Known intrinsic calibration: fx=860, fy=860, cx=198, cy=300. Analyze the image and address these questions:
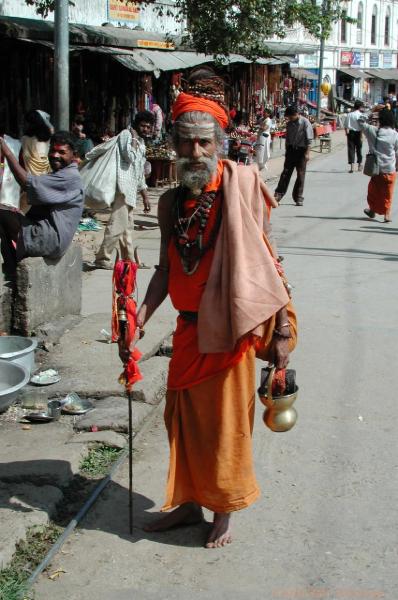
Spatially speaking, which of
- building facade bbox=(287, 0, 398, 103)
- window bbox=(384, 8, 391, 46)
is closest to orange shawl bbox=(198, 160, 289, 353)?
building facade bbox=(287, 0, 398, 103)

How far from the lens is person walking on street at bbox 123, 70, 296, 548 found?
11.3ft

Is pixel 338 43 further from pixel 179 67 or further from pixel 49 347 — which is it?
pixel 49 347

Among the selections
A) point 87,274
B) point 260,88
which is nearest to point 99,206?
point 87,274

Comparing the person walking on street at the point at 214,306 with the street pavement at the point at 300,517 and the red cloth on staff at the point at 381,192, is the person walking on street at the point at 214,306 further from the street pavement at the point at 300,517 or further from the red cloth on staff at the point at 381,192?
the red cloth on staff at the point at 381,192

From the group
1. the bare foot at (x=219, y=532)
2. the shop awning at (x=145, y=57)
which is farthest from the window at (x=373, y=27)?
the bare foot at (x=219, y=532)

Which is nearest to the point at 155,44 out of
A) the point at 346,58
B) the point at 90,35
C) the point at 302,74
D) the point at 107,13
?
the point at 107,13

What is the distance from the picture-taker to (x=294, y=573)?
11.7 ft

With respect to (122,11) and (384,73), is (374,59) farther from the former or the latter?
(122,11)

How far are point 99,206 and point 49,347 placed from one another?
10.3ft

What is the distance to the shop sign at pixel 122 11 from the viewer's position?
683 inches

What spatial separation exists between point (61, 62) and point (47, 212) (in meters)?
4.07

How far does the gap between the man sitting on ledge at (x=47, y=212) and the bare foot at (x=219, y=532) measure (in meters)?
3.29

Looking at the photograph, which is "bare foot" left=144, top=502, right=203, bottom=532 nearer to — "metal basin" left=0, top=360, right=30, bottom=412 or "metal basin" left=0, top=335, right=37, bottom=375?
"metal basin" left=0, top=360, right=30, bottom=412

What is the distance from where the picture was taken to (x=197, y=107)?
3.52 meters
